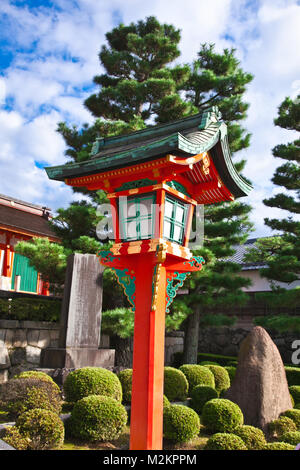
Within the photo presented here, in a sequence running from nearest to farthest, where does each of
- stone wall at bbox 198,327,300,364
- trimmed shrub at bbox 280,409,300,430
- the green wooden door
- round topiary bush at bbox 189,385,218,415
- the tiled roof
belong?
trimmed shrub at bbox 280,409,300,430 < round topiary bush at bbox 189,385,218,415 < the tiled roof < the green wooden door < stone wall at bbox 198,327,300,364

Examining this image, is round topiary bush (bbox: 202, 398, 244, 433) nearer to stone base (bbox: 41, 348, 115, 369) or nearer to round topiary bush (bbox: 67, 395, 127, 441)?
round topiary bush (bbox: 67, 395, 127, 441)

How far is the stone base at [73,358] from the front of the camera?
891 centimetres

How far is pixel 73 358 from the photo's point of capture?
902cm

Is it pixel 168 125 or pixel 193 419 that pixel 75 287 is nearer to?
pixel 193 419

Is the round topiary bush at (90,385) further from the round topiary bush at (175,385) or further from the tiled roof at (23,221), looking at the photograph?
the tiled roof at (23,221)

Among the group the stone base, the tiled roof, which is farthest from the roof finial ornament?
the tiled roof

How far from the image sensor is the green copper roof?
5.43 metres

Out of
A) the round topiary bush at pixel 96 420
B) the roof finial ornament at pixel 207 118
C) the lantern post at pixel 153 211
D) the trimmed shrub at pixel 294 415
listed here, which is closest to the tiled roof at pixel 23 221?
the lantern post at pixel 153 211

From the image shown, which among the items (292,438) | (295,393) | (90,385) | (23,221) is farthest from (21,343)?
(295,393)

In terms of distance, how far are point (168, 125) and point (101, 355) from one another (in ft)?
18.7

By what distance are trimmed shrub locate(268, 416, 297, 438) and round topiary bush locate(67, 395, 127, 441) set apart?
3245 millimetres

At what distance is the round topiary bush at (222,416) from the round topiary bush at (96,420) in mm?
2117

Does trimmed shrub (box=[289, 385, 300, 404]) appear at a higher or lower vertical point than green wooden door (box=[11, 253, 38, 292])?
lower

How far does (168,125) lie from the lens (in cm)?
669
